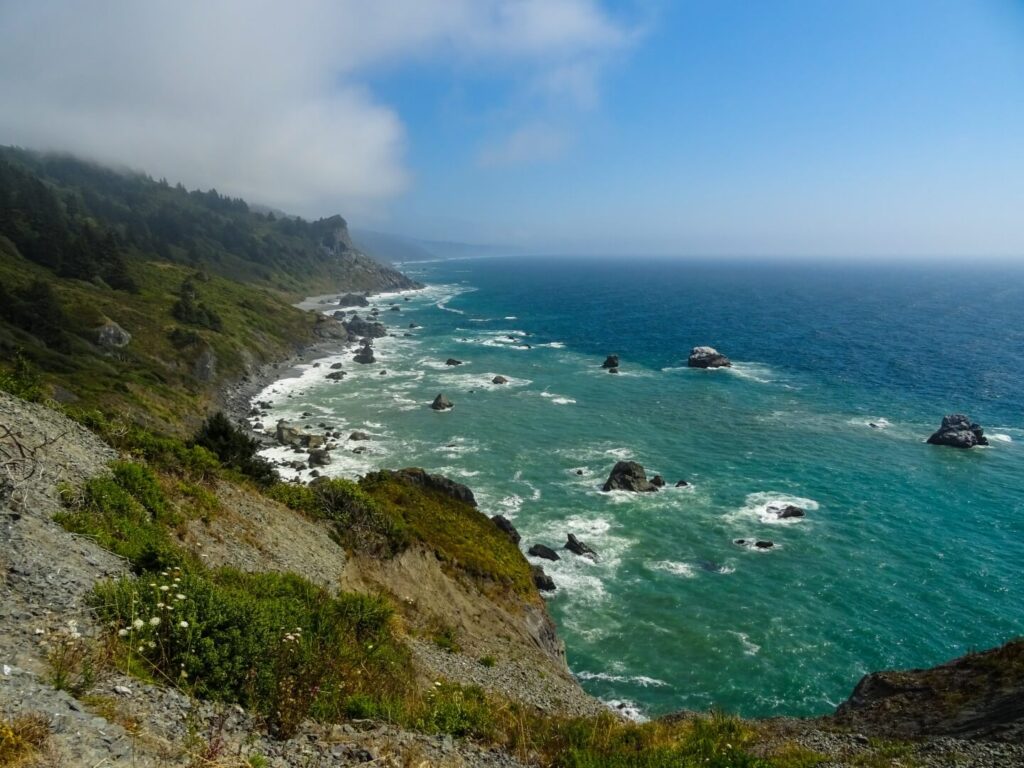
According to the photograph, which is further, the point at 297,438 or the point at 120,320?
the point at 120,320

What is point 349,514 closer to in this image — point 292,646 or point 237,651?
point 292,646

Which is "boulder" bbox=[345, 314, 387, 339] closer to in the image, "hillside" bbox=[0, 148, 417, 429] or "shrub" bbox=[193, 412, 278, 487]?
"hillside" bbox=[0, 148, 417, 429]

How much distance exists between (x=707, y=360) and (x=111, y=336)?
101 meters

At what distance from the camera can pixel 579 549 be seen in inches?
1849

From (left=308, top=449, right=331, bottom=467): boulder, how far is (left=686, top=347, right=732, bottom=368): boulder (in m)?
74.3

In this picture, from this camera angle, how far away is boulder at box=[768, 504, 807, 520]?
52.7 metres

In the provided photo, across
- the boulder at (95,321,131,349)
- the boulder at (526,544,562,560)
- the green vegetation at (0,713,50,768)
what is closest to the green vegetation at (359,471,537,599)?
the boulder at (526,544,562,560)

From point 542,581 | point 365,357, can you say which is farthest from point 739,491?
point 365,357

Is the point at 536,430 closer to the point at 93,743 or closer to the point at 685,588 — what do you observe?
the point at 685,588

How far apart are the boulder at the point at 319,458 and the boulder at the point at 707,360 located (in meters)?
74.3

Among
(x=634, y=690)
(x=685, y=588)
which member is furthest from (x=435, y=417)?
(x=634, y=690)

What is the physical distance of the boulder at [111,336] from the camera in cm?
7756

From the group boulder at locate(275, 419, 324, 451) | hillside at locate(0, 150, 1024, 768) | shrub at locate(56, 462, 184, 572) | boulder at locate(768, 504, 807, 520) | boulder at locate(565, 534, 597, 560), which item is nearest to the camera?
hillside at locate(0, 150, 1024, 768)

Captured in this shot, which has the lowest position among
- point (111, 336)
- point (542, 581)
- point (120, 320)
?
point (542, 581)
